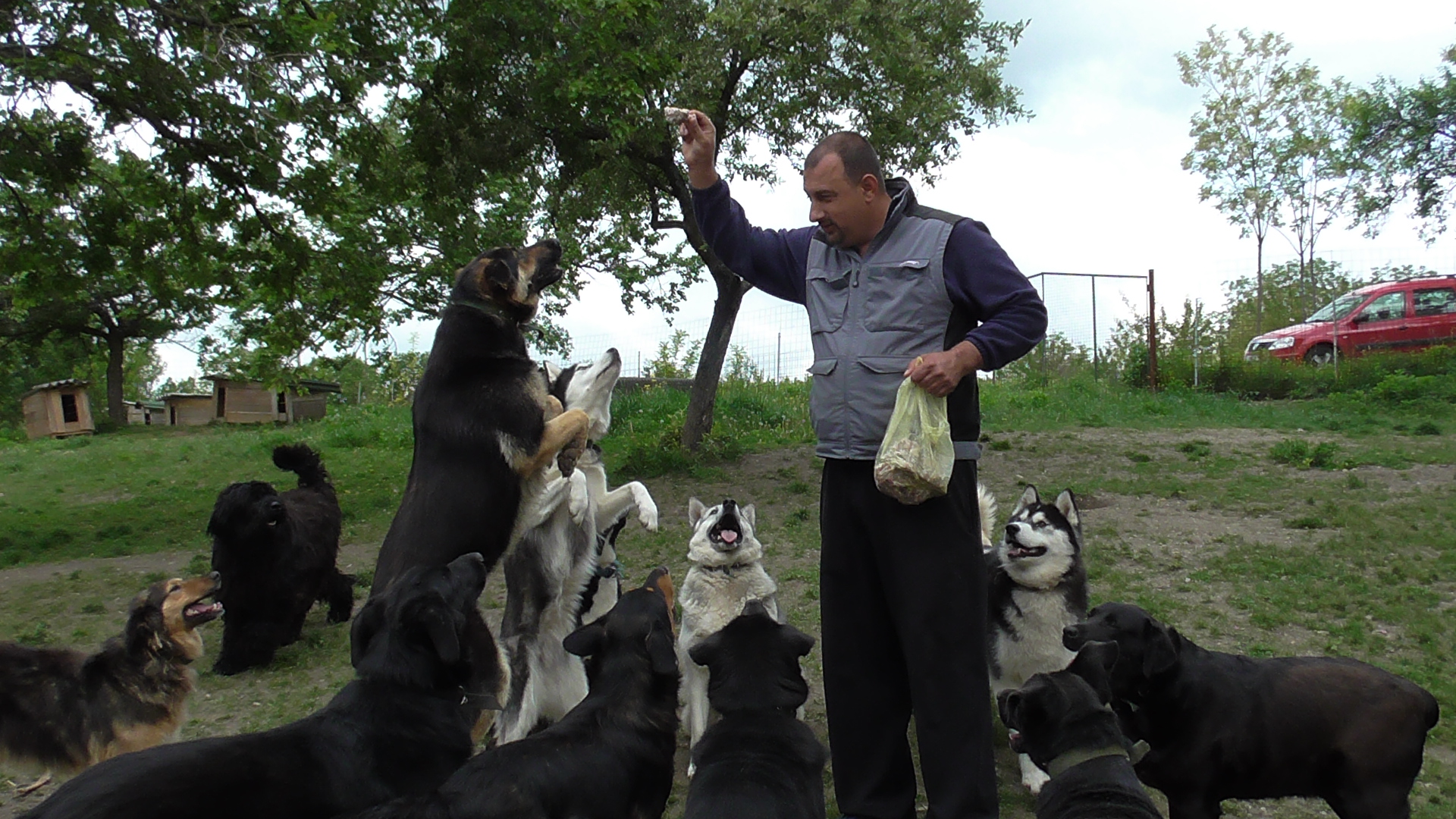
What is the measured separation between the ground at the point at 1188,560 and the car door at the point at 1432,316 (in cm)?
663

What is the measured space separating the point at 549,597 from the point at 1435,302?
20.1 metres

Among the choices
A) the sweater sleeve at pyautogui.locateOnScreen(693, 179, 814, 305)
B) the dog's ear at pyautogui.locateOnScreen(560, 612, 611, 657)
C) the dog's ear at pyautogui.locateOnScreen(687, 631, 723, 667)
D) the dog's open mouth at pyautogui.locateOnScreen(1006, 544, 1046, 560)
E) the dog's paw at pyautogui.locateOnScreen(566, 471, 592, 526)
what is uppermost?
the sweater sleeve at pyautogui.locateOnScreen(693, 179, 814, 305)

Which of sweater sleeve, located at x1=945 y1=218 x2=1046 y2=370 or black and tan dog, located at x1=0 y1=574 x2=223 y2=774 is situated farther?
black and tan dog, located at x1=0 y1=574 x2=223 y2=774

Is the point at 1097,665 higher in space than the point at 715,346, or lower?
lower

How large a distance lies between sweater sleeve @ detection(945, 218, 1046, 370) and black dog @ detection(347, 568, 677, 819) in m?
1.78

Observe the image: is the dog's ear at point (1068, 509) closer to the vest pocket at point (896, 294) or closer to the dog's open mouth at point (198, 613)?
the vest pocket at point (896, 294)

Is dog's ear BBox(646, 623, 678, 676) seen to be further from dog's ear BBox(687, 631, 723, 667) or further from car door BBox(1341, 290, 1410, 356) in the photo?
car door BBox(1341, 290, 1410, 356)

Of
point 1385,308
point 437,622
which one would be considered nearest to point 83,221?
point 437,622

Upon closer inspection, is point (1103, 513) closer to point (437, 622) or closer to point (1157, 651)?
point (1157, 651)

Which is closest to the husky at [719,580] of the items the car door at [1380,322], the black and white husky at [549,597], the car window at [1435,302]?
the black and white husky at [549,597]

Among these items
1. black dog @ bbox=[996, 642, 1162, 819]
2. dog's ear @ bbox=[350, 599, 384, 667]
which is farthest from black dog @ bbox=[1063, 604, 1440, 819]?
dog's ear @ bbox=[350, 599, 384, 667]

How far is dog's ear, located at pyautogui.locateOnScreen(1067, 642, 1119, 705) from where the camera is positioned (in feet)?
11.9

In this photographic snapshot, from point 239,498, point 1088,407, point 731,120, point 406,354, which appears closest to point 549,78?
point 731,120

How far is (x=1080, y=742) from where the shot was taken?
10.9 ft
